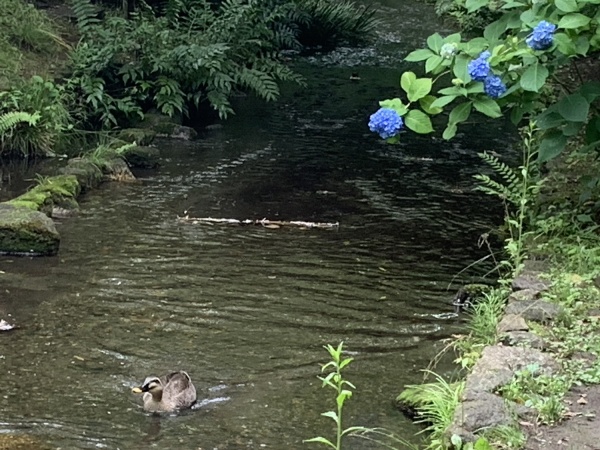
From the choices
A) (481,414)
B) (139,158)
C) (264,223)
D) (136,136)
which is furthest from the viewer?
(136,136)

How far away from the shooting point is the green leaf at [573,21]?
448cm

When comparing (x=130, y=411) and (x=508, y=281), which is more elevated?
(x=508, y=281)

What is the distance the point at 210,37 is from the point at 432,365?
26.7 feet

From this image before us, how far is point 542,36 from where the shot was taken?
172 inches

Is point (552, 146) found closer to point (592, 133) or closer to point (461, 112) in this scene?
point (592, 133)

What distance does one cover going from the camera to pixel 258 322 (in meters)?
6.37

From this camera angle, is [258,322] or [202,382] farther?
[258,322]

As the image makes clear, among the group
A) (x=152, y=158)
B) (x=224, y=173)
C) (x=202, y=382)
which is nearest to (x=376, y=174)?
(x=224, y=173)

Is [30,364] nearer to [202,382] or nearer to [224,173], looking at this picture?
[202,382]

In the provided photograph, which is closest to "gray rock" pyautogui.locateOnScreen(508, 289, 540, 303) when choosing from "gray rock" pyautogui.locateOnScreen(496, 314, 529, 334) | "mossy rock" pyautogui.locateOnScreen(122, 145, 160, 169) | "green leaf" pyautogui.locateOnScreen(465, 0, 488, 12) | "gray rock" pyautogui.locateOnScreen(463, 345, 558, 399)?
"gray rock" pyautogui.locateOnScreen(496, 314, 529, 334)

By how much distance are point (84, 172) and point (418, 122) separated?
5841 mm

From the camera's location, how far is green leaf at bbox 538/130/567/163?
5.04 metres

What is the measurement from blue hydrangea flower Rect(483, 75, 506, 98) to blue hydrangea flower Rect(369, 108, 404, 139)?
435 millimetres

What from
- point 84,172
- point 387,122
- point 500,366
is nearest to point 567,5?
point 387,122
